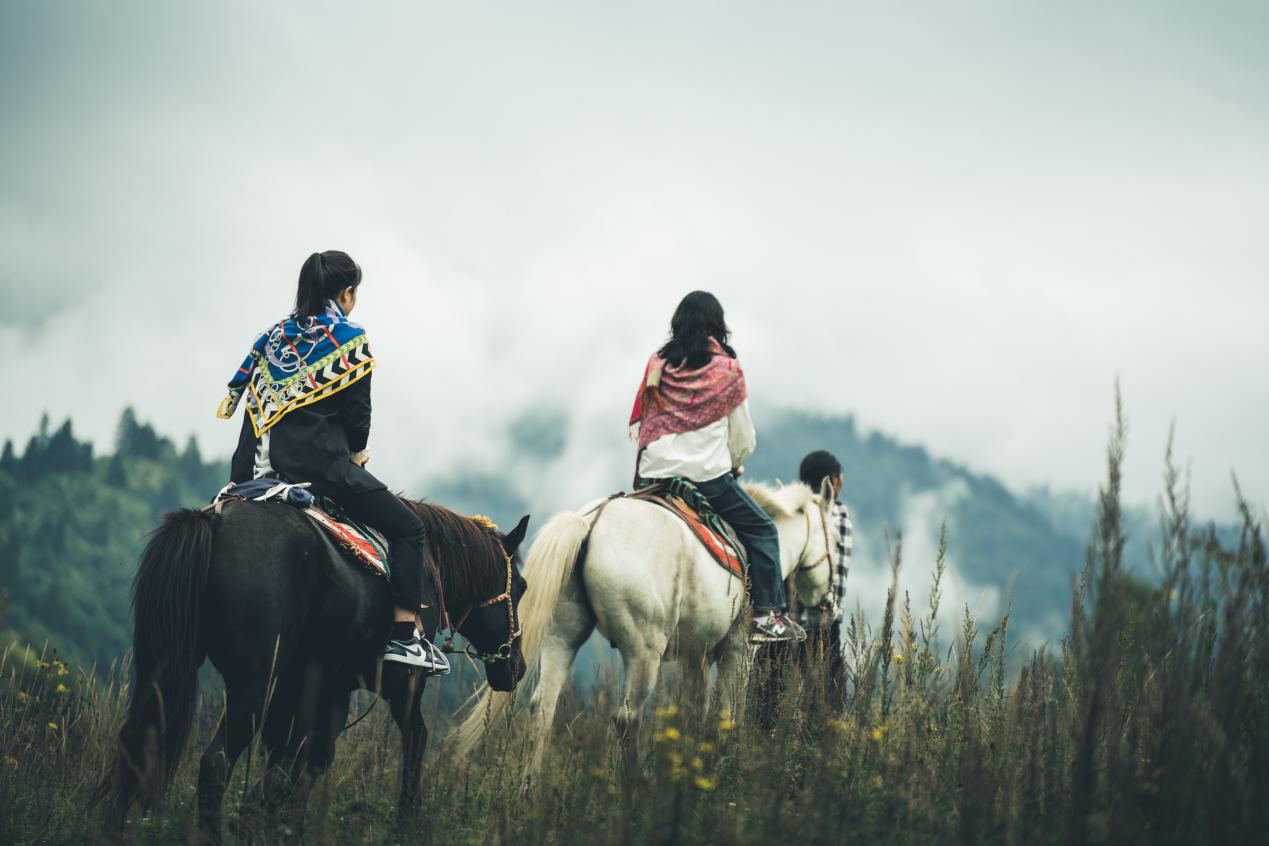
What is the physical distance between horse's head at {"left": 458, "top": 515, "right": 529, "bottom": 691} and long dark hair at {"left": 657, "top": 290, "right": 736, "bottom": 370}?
1790 millimetres

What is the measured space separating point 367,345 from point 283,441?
587 mm

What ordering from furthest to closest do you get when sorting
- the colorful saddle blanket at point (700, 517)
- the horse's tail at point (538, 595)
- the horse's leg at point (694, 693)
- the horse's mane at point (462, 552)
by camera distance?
the colorful saddle blanket at point (700, 517) < the horse's tail at point (538, 595) < the horse's mane at point (462, 552) < the horse's leg at point (694, 693)

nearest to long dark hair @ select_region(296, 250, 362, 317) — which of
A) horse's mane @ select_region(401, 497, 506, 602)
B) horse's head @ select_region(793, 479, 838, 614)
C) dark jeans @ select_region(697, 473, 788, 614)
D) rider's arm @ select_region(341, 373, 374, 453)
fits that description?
rider's arm @ select_region(341, 373, 374, 453)

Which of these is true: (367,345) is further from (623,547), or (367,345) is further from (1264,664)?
(1264,664)

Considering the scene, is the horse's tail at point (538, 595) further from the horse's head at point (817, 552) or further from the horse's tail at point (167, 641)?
the horse's tail at point (167, 641)

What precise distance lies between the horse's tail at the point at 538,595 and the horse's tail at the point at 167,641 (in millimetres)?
2272

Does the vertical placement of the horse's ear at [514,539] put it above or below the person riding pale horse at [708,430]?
below

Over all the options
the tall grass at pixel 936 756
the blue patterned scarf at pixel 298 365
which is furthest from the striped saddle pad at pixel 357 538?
the tall grass at pixel 936 756

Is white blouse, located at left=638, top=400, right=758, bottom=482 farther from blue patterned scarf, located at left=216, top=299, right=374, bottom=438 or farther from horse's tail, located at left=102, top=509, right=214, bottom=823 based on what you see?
horse's tail, located at left=102, top=509, right=214, bottom=823

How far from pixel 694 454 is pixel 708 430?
0.18 m

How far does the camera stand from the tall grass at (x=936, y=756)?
361cm

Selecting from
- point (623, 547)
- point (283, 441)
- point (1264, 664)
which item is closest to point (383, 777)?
point (623, 547)

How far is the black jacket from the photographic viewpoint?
5098mm

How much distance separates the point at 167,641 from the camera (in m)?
4.34
